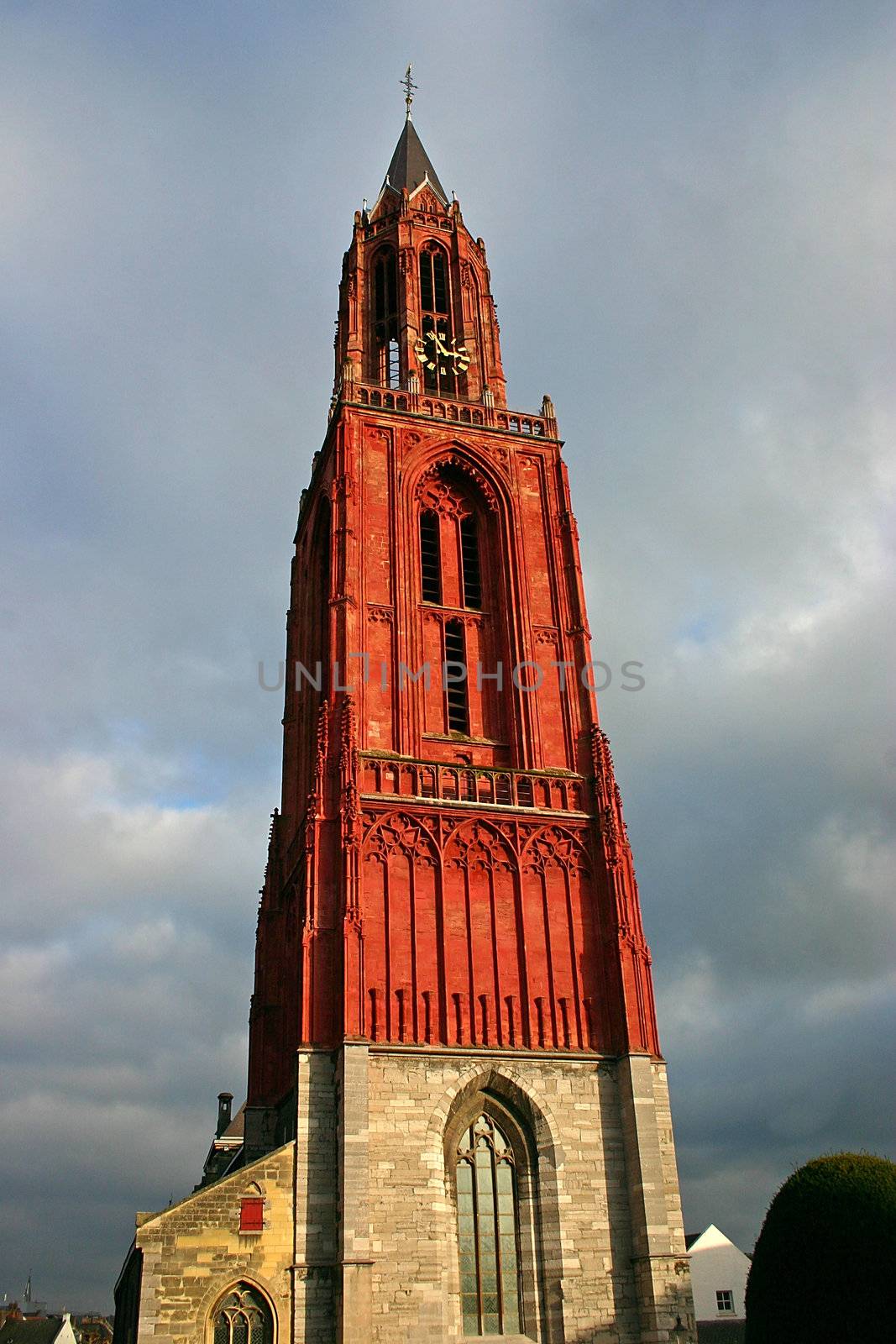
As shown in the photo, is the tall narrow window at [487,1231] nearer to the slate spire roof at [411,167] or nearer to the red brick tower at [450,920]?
the red brick tower at [450,920]

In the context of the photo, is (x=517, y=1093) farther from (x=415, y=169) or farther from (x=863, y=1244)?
(x=415, y=169)

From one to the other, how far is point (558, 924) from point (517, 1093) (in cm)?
439

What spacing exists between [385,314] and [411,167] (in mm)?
9051

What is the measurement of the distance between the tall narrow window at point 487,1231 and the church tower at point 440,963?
0.05 metres

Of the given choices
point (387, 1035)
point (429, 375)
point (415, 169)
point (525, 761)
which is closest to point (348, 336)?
point (429, 375)

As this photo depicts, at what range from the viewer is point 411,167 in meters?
49.0

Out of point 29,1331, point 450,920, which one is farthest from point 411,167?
point 29,1331

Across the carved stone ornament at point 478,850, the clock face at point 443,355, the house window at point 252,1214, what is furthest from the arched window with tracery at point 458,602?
the house window at point 252,1214

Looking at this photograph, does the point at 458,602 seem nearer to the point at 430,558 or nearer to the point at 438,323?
the point at 430,558

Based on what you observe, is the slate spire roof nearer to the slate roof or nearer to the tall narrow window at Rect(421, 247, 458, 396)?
the tall narrow window at Rect(421, 247, 458, 396)

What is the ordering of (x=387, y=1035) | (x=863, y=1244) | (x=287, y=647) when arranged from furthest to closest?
(x=287, y=647) < (x=387, y=1035) < (x=863, y=1244)

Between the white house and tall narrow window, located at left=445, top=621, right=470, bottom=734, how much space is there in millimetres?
28973

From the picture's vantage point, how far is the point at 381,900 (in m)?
28.5

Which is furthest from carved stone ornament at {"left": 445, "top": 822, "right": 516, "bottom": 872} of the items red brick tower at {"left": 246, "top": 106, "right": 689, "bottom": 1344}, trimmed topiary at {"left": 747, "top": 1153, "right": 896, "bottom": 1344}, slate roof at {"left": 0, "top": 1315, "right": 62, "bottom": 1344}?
slate roof at {"left": 0, "top": 1315, "right": 62, "bottom": 1344}
